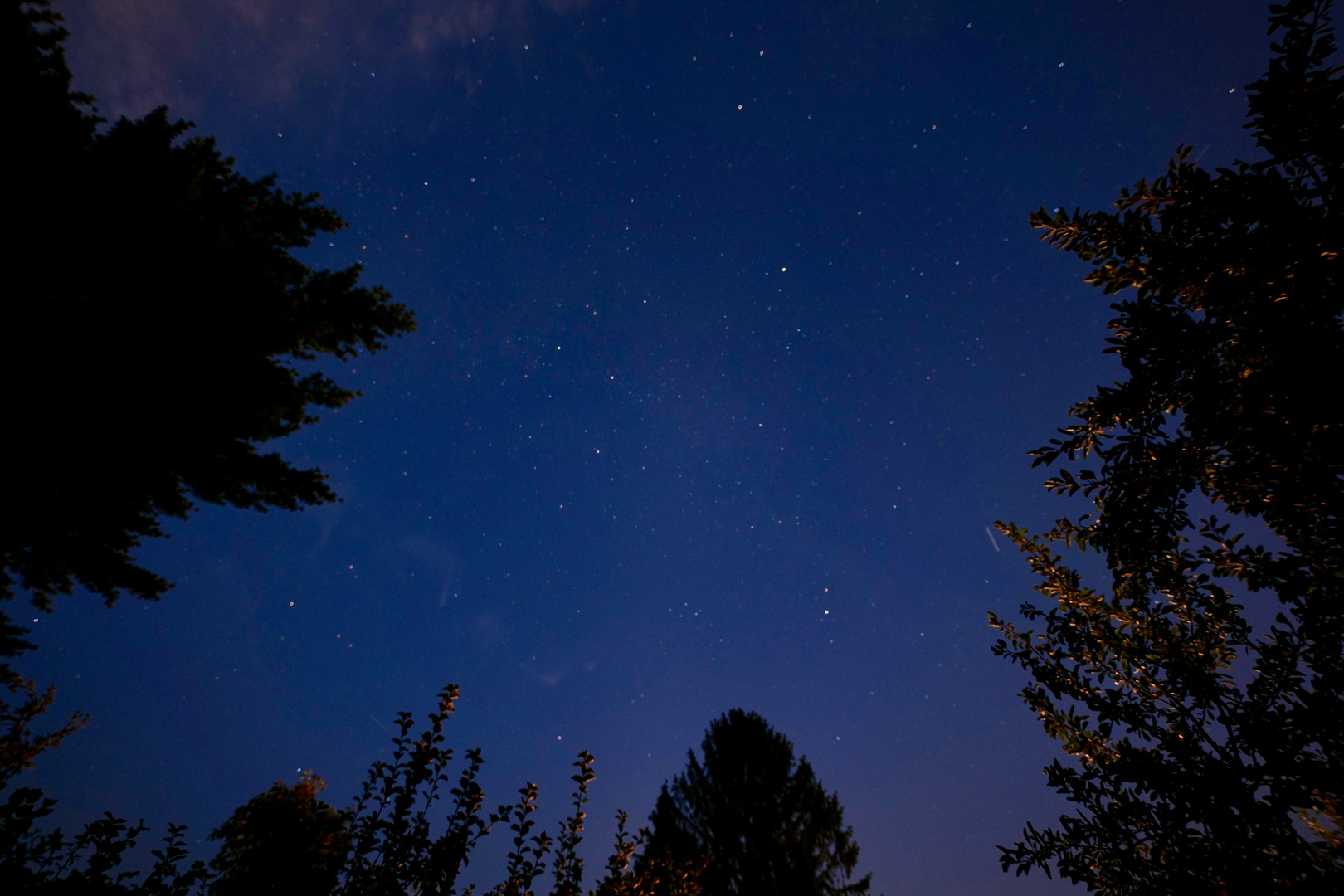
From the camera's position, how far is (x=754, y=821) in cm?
1230

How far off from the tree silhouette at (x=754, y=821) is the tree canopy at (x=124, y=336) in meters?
12.1

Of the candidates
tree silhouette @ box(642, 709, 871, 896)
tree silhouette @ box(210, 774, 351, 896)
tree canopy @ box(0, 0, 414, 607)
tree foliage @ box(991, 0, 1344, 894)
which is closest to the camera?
tree foliage @ box(991, 0, 1344, 894)

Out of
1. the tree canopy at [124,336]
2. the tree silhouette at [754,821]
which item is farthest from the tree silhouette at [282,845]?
the tree silhouette at [754,821]

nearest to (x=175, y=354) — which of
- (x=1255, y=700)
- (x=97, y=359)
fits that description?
(x=97, y=359)

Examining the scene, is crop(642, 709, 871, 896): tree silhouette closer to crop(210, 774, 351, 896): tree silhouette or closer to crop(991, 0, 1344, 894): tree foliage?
crop(210, 774, 351, 896): tree silhouette

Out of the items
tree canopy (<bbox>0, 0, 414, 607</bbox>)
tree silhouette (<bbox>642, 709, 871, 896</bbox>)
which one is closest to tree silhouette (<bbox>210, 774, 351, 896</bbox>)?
tree canopy (<bbox>0, 0, 414, 607</bbox>)

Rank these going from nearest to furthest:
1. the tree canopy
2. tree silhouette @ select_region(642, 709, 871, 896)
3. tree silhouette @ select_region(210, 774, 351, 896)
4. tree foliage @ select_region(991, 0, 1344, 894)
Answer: tree foliage @ select_region(991, 0, 1344, 894)
the tree canopy
tree silhouette @ select_region(210, 774, 351, 896)
tree silhouette @ select_region(642, 709, 871, 896)

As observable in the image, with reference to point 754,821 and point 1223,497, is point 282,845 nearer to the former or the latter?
point 754,821

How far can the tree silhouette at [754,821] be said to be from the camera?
456 inches

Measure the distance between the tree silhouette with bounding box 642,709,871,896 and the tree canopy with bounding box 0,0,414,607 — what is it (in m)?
12.1

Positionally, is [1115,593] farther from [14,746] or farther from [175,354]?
[14,746]

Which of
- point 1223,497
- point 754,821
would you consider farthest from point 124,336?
point 754,821

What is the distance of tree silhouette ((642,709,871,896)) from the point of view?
11570mm

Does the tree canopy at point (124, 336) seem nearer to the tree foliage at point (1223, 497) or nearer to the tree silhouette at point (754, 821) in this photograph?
the tree foliage at point (1223, 497)
